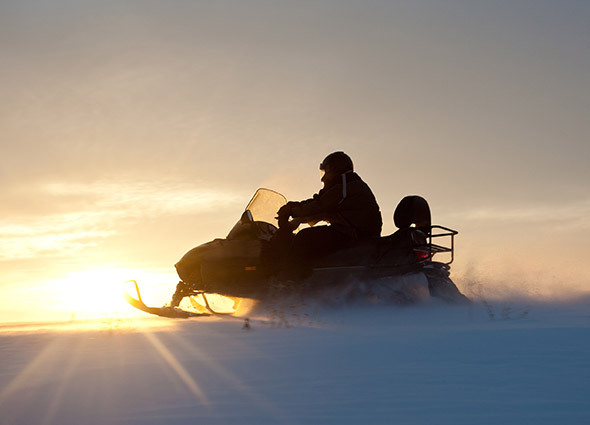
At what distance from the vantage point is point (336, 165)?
9367mm

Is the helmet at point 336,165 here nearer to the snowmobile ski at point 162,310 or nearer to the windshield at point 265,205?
the windshield at point 265,205

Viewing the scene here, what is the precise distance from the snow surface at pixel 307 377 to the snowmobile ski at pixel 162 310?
11.7 feet

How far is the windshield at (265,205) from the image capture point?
34.6 ft

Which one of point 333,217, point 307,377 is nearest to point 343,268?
point 333,217

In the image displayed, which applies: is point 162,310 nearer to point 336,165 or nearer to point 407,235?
point 336,165

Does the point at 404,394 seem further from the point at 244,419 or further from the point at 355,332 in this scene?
the point at 355,332

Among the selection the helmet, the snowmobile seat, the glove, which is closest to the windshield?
the glove

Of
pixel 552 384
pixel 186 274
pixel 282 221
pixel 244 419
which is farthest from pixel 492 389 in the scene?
pixel 186 274

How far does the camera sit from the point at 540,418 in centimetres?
291

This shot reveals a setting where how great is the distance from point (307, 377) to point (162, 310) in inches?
270

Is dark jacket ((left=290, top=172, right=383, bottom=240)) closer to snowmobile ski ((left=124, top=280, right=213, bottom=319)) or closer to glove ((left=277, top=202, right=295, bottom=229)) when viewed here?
glove ((left=277, top=202, right=295, bottom=229))

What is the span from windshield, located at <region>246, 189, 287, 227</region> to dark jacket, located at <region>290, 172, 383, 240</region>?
1409mm

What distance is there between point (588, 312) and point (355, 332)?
352 cm

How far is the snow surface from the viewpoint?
313 cm
